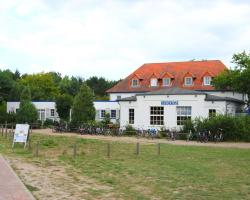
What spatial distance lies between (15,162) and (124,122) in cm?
3008

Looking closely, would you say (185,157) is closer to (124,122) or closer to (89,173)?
(89,173)

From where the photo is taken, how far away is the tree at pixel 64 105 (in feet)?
213

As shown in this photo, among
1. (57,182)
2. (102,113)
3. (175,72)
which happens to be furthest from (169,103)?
(57,182)

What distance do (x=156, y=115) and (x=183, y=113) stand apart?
2.70 meters

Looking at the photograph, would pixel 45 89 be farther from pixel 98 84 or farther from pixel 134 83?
pixel 134 83

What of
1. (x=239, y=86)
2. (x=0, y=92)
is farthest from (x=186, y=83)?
(x=0, y=92)

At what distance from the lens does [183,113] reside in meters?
45.3

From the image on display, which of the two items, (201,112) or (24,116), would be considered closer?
(201,112)

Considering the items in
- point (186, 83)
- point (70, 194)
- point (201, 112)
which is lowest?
point (70, 194)

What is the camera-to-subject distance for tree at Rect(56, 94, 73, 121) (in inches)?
2554

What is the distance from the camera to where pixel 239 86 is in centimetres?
5022

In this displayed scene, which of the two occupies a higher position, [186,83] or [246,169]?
[186,83]

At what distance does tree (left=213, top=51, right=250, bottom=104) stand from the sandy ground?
3453 centimetres

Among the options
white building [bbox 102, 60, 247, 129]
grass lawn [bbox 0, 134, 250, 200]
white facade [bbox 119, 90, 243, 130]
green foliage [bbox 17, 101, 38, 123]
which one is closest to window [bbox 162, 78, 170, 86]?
white building [bbox 102, 60, 247, 129]
